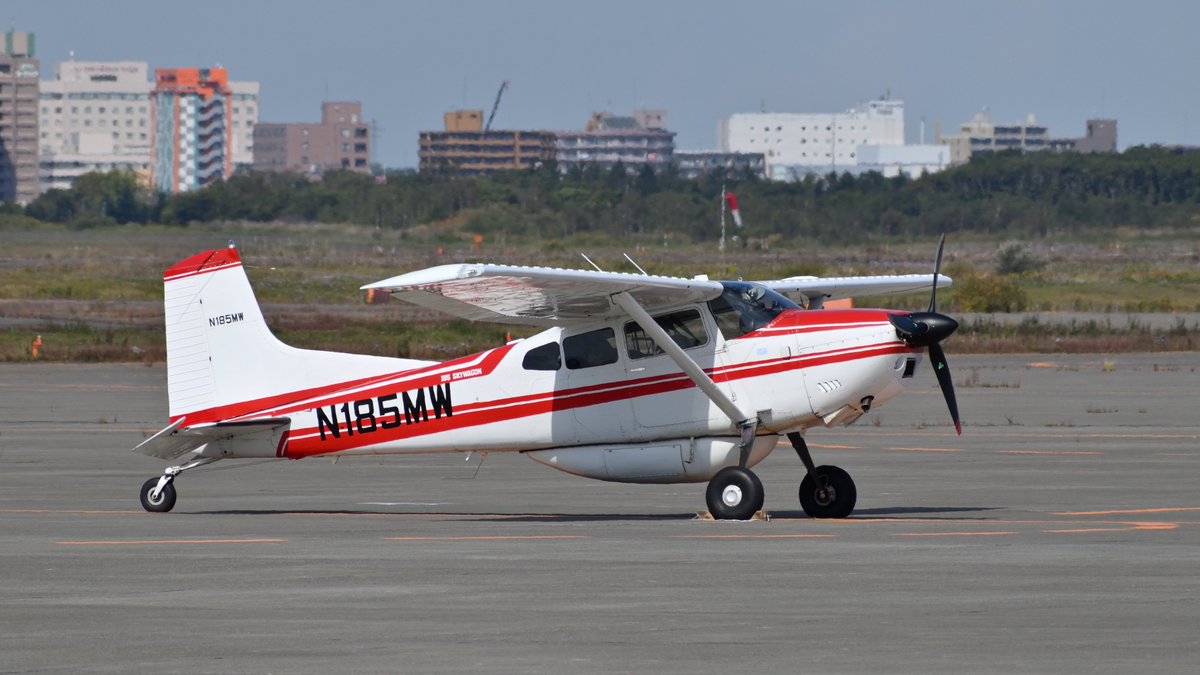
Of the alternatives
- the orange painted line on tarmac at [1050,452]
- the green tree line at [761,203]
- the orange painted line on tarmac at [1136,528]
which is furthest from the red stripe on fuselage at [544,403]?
the green tree line at [761,203]

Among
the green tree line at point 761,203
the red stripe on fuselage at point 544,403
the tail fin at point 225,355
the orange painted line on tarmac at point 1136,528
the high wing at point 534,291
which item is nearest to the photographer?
the high wing at point 534,291

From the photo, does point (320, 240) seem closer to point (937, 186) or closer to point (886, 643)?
point (937, 186)

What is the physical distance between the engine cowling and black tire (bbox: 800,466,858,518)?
0.65 meters

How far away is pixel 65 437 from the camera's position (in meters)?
27.6

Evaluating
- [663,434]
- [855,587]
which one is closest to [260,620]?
[855,587]

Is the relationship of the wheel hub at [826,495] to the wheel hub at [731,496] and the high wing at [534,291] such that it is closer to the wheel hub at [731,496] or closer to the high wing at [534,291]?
the wheel hub at [731,496]

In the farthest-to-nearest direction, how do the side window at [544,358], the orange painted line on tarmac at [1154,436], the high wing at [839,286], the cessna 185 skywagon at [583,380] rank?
1. the orange painted line on tarmac at [1154,436]
2. the high wing at [839,286]
3. the side window at [544,358]
4. the cessna 185 skywagon at [583,380]

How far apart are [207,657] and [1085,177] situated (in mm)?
A: 139982

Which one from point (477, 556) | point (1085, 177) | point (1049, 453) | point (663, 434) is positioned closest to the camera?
point (477, 556)

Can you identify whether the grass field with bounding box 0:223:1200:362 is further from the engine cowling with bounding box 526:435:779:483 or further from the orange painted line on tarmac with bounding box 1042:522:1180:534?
the orange painted line on tarmac with bounding box 1042:522:1180:534

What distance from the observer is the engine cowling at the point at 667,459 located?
54.5ft

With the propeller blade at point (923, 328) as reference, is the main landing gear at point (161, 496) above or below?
below

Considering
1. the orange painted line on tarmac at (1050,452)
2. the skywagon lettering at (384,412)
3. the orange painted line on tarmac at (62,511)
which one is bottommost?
the orange painted line on tarmac at (1050,452)

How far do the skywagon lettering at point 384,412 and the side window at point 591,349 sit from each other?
128cm
